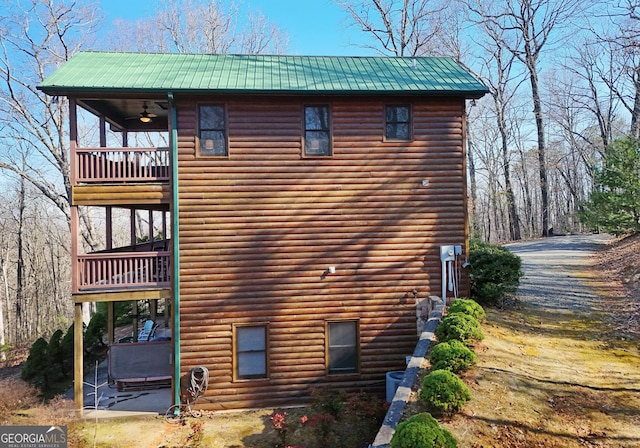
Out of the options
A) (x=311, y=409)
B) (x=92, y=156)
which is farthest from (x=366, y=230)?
(x=92, y=156)

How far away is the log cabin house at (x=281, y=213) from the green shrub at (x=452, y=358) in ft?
9.79

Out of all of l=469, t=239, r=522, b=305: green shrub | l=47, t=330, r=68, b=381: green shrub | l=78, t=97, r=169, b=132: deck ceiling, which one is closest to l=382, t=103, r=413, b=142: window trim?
l=469, t=239, r=522, b=305: green shrub

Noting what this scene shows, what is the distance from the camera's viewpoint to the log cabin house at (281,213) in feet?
27.6

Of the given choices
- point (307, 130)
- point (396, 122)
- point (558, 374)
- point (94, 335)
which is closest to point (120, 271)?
point (307, 130)

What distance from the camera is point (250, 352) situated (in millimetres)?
8617

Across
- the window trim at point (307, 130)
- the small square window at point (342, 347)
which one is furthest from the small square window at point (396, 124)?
the small square window at point (342, 347)

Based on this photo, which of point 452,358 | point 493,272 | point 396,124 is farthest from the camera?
point 493,272

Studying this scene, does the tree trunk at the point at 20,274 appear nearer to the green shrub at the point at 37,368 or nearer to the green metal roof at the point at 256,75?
the green shrub at the point at 37,368

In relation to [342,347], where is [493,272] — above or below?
above

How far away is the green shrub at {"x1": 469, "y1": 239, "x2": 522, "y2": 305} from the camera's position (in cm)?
930

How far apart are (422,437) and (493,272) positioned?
6.43m

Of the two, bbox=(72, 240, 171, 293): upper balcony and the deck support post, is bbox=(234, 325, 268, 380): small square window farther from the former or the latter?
the deck support post

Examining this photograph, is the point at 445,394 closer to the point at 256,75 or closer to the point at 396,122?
the point at 396,122

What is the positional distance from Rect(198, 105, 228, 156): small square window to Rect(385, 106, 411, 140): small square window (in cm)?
374
